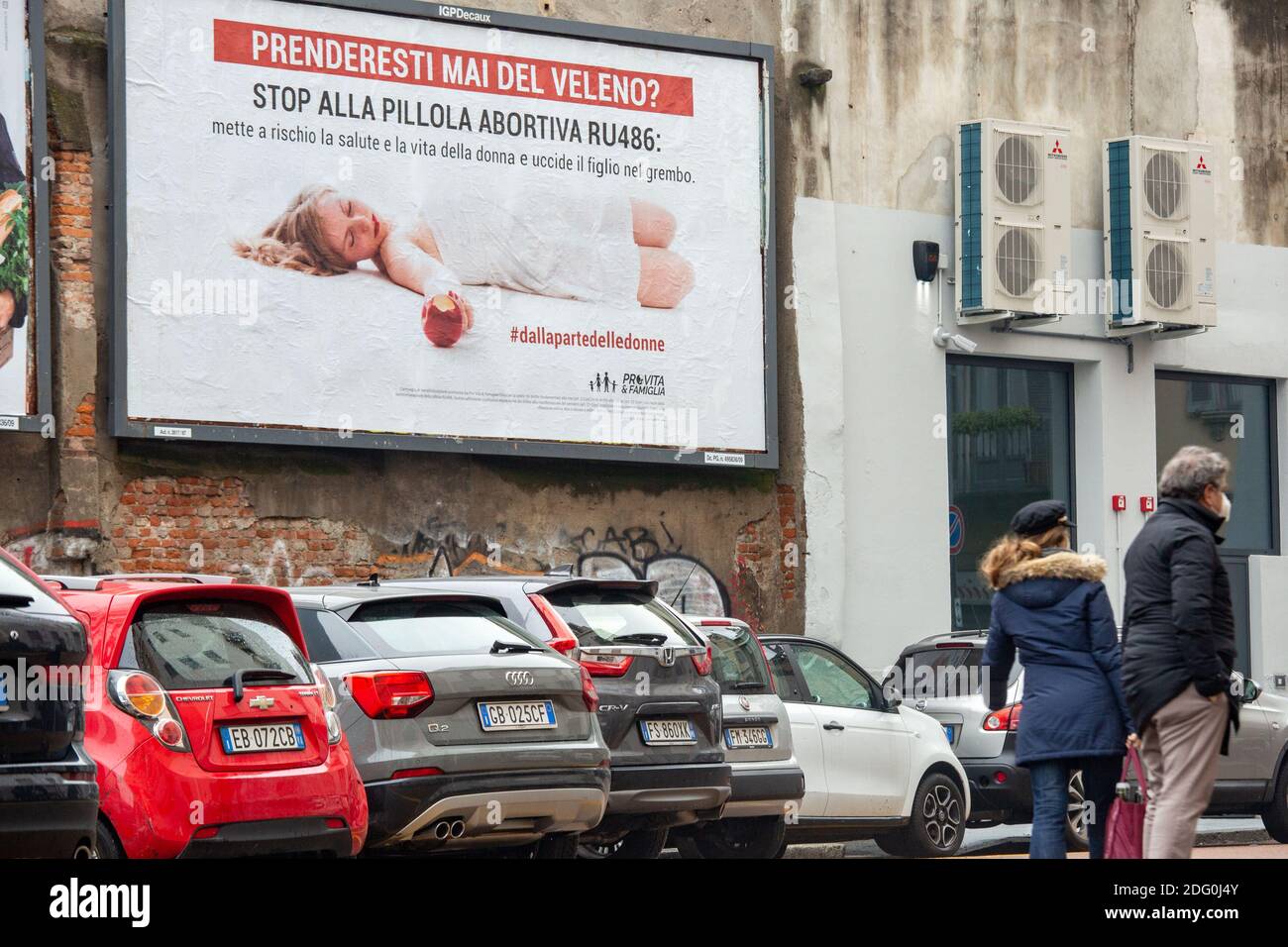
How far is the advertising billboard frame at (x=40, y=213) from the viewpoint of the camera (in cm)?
1680

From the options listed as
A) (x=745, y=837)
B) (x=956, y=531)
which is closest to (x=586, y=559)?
(x=956, y=531)

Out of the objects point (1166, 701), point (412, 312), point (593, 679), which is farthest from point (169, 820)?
point (412, 312)

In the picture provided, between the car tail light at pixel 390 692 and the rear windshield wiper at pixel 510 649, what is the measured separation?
0.56 meters

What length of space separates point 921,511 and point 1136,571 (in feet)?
42.9

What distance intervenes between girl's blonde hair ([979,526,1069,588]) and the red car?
3100 mm

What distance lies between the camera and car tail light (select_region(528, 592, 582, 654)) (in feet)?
36.9

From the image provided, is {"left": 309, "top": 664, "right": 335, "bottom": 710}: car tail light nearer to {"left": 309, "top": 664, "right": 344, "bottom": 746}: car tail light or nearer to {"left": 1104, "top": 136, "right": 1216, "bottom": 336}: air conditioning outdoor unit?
{"left": 309, "top": 664, "right": 344, "bottom": 746}: car tail light

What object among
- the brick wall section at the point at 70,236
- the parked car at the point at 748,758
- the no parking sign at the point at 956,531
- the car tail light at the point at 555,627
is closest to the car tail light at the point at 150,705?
the car tail light at the point at 555,627

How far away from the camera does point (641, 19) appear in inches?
803

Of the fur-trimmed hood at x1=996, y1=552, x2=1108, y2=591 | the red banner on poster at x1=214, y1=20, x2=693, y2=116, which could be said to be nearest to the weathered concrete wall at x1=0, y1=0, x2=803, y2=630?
the red banner on poster at x1=214, y1=20, x2=693, y2=116

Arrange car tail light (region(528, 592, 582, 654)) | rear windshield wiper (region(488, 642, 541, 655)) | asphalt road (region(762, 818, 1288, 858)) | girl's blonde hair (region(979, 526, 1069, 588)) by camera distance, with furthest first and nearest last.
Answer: asphalt road (region(762, 818, 1288, 858)), car tail light (region(528, 592, 582, 654)), rear windshield wiper (region(488, 642, 541, 655)), girl's blonde hair (region(979, 526, 1069, 588))

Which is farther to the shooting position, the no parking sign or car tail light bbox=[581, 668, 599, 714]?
the no parking sign

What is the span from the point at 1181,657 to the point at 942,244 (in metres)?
14.1

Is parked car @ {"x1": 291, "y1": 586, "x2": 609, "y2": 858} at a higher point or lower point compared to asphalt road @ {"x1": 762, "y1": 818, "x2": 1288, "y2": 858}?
higher
